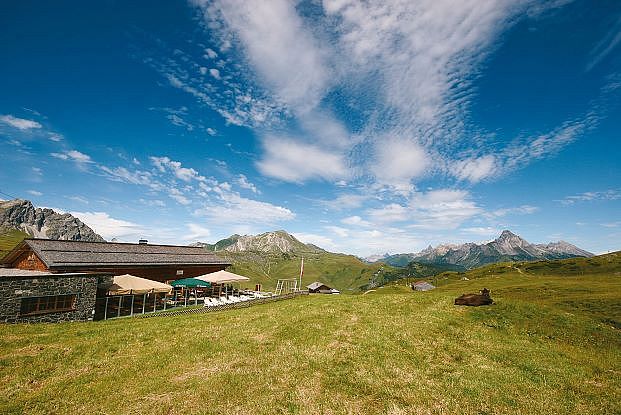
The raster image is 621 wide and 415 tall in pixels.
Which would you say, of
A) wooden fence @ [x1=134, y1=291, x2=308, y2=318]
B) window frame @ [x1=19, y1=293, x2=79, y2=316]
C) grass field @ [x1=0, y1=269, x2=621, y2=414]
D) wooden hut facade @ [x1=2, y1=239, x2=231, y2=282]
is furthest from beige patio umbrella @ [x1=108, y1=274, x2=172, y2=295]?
wooden hut facade @ [x1=2, y1=239, x2=231, y2=282]

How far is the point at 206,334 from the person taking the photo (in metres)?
20.1

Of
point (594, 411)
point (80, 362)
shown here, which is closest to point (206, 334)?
point (80, 362)

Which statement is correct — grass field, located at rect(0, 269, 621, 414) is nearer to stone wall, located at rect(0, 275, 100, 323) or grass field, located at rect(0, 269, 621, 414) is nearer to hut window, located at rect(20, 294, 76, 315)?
stone wall, located at rect(0, 275, 100, 323)

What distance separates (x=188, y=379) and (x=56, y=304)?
67.5ft

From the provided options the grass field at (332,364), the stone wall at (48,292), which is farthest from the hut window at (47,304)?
the grass field at (332,364)

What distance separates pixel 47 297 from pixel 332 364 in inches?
1004

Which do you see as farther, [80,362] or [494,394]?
[80,362]

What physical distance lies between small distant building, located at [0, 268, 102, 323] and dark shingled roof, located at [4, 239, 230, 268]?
31.5 feet

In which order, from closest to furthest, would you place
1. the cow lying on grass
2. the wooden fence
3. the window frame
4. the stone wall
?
the cow lying on grass < the stone wall < the window frame < the wooden fence

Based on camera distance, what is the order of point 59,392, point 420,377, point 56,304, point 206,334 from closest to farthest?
point 59,392
point 420,377
point 206,334
point 56,304

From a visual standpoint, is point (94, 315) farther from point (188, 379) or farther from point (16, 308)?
point (188, 379)

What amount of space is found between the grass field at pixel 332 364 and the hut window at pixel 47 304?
2384 millimetres

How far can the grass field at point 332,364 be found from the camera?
1096 centimetres

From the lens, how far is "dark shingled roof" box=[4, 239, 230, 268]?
35.1m
